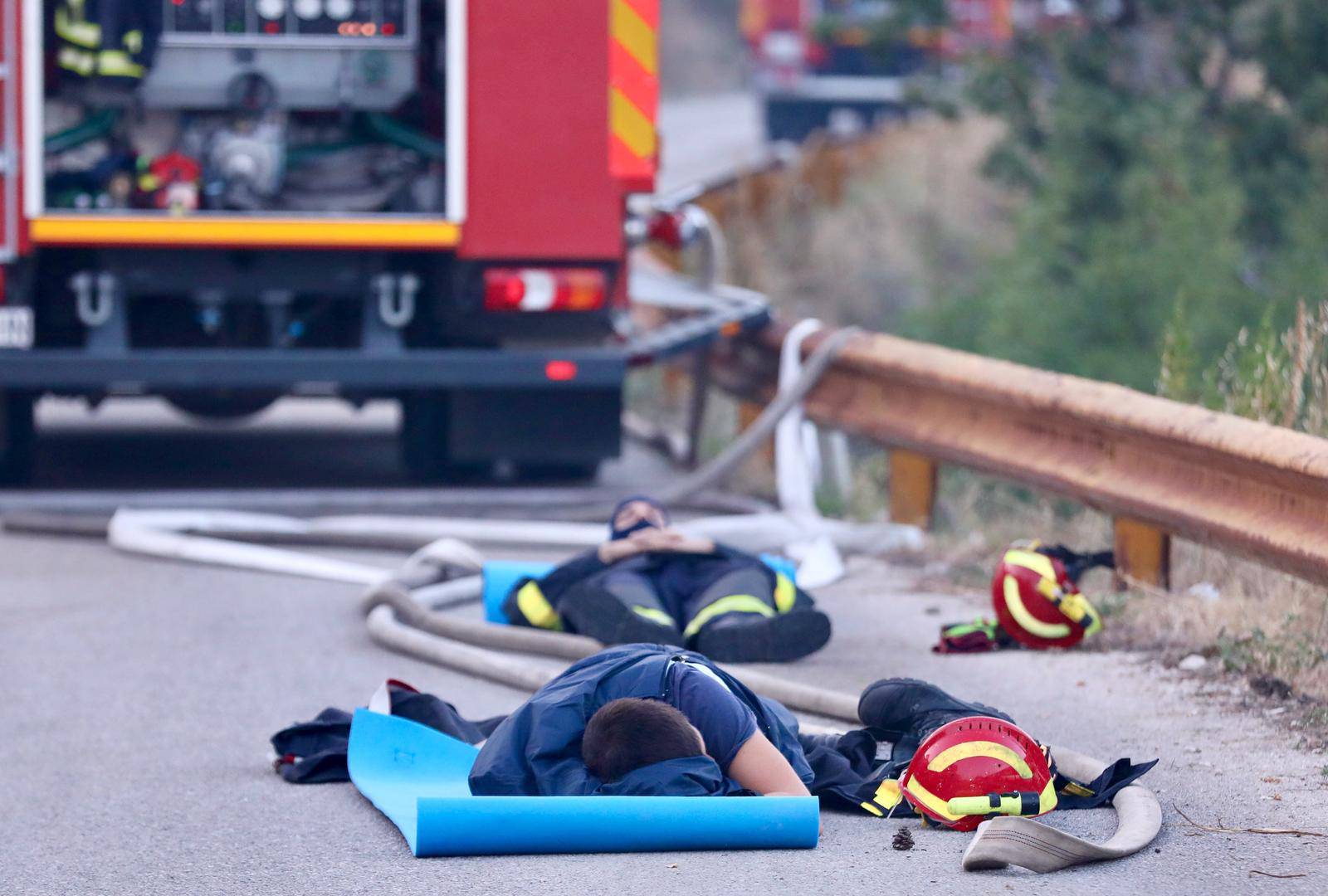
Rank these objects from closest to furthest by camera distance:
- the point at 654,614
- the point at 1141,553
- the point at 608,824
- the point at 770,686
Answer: the point at 608,824, the point at 770,686, the point at 654,614, the point at 1141,553

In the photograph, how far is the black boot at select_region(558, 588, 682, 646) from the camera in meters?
5.62

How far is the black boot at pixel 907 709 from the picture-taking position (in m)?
4.47

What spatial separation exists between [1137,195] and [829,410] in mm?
4611

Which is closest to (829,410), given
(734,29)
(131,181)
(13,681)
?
(131,181)

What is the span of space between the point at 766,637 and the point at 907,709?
1172 millimetres

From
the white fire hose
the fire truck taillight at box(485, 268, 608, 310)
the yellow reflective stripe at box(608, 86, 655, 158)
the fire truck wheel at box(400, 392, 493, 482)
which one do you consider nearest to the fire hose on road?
the white fire hose

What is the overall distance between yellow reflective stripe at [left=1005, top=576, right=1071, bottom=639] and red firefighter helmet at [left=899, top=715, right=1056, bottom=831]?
169 centimetres

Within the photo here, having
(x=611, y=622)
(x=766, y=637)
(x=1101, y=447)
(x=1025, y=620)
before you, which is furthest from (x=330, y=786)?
(x=1101, y=447)

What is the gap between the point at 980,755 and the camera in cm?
404

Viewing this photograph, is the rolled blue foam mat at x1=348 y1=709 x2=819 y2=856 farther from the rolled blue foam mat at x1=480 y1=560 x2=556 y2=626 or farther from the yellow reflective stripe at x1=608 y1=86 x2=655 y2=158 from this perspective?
the yellow reflective stripe at x1=608 y1=86 x2=655 y2=158

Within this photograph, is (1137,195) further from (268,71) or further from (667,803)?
(667,803)

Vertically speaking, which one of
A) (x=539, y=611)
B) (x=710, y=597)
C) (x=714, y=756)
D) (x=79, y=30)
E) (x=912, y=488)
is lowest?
(x=912, y=488)

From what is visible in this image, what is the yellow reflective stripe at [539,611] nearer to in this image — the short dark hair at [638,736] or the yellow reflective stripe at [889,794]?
the yellow reflective stripe at [889,794]

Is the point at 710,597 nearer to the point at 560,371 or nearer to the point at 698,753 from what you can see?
the point at 698,753
